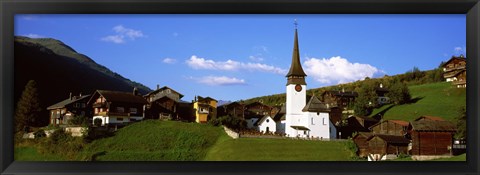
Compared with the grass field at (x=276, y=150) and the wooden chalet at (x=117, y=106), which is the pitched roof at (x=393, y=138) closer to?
the grass field at (x=276, y=150)

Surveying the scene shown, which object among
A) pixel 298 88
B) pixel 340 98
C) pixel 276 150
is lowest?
pixel 276 150

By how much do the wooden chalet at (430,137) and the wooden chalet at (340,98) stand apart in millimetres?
1003

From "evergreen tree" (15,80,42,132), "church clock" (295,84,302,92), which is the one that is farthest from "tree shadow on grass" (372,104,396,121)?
"evergreen tree" (15,80,42,132)

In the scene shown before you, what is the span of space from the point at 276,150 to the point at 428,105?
2.49 m

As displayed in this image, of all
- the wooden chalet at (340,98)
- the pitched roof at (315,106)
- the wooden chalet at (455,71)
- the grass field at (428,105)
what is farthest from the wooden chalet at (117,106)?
the wooden chalet at (455,71)

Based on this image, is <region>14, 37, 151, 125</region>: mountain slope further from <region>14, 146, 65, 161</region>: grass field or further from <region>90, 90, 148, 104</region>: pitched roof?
<region>14, 146, 65, 161</region>: grass field

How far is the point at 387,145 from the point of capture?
7781 millimetres

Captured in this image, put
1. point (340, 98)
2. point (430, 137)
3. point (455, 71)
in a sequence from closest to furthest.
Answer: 1. point (455, 71)
2. point (430, 137)
3. point (340, 98)

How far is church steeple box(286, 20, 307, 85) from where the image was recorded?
717 centimetres

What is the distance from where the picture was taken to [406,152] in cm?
765

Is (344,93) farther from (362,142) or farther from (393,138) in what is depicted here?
(393,138)

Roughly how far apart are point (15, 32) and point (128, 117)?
2.15 meters

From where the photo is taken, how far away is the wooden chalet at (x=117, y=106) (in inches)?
293

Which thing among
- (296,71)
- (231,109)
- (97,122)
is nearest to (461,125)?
(296,71)
